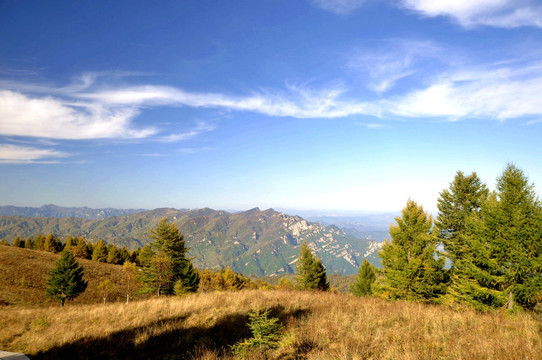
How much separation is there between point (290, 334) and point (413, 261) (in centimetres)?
1716

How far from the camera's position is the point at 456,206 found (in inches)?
1008

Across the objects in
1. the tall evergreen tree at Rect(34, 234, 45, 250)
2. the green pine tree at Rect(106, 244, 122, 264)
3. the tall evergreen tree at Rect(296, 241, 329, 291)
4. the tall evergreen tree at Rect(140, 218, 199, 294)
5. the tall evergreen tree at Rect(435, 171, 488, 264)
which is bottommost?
the green pine tree at Rect(106, 244, 122, 264)

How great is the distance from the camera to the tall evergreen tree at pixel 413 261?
19.0 m

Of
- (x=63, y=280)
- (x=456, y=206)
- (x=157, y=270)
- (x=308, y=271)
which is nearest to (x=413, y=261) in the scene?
(x=456, y=206)

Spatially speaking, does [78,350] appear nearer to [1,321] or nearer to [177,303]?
[177,303]

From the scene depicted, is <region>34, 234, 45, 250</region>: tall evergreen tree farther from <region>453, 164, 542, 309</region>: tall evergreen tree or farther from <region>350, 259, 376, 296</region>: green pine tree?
<region>453, 164, 542, 309</region>: tall evergreen tree

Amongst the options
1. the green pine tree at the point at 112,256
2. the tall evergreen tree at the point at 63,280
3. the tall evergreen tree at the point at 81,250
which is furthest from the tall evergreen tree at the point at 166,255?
the tall evergreen tree at the point at 81,250

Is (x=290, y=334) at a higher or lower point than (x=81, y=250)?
higher

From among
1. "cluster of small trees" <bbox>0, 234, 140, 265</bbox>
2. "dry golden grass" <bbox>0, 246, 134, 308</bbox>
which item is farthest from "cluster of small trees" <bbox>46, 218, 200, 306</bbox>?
"cluster of small trees" <bbox>0, 234, 140, 265</bbox>

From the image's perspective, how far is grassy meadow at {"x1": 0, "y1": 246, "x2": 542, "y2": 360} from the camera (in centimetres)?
509

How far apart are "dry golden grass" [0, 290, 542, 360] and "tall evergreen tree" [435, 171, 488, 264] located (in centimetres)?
2024

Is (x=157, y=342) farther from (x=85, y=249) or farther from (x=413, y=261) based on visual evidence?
(x=85, y=249)

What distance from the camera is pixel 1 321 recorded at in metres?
8.16

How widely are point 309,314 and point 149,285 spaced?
→ 3231cm
